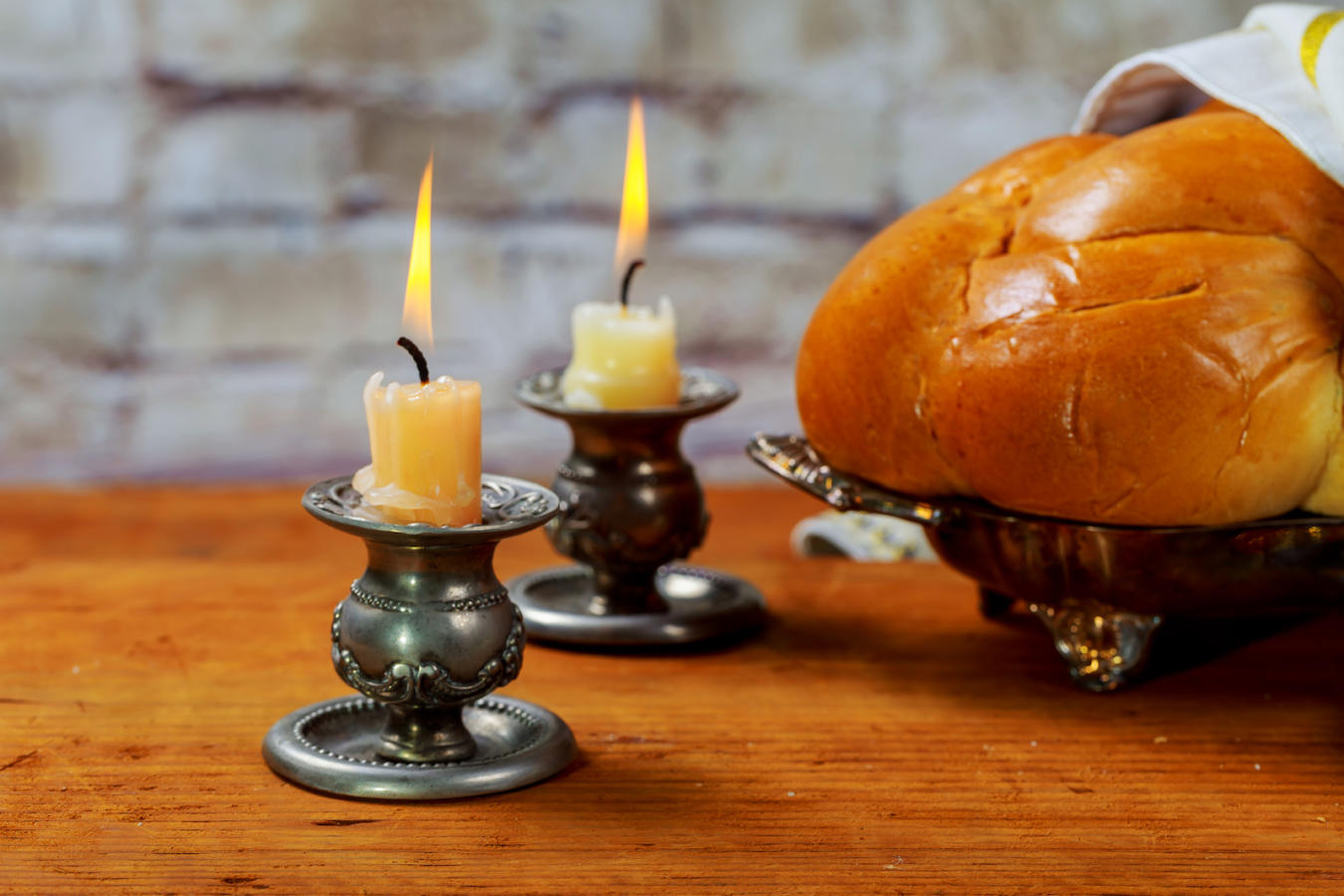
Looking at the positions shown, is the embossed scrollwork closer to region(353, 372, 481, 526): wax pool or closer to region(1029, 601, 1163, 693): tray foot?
region(353, 372, 481, 526): wax pool

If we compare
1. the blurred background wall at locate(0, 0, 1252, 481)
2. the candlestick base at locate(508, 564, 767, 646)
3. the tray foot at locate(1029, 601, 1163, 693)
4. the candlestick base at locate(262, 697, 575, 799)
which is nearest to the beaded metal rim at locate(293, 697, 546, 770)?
the candlestick base at locate(262, 697, 575, 799)

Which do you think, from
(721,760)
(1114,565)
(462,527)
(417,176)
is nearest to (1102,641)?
(1114,565)

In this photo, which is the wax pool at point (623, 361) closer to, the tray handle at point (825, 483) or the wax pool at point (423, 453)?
the tray handle at point (825, 483)

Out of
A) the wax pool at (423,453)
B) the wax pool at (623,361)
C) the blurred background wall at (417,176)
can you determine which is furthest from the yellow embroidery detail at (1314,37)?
the blurred background wall at (417,176)

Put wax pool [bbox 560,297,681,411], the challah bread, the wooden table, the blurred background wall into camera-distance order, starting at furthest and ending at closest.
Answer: the blurred background wall → wax pool [bbox 560,297,681,411] → the challah bread → the wooden table

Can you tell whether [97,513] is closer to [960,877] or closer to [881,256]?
[881,256]
